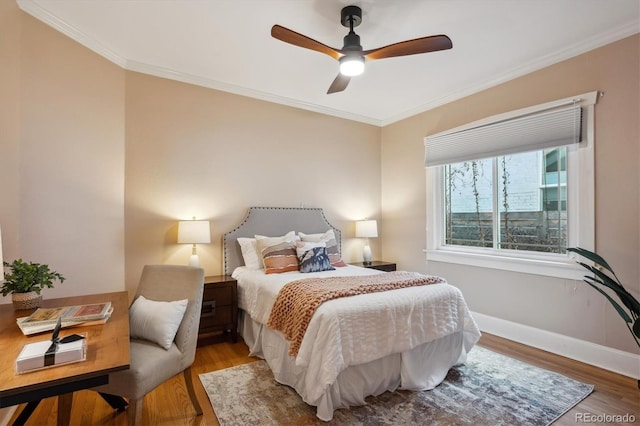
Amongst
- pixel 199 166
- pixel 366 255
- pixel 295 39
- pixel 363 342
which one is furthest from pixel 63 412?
pixel 366 255

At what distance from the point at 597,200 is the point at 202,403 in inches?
142

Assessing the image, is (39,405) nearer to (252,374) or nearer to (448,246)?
(252,374)

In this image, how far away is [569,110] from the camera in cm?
Result: 291

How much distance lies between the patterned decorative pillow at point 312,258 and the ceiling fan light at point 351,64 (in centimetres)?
177

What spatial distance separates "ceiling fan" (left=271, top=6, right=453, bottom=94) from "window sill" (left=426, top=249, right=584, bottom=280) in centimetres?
229

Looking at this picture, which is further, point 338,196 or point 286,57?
point 338,196

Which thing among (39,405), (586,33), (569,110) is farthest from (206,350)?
(586,33)

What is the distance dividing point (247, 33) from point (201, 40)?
17.7 inches

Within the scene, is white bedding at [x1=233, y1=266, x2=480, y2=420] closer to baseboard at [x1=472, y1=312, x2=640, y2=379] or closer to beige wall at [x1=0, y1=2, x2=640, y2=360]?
baseboard at [x1=472, y1=312, x2=640, y2=379]

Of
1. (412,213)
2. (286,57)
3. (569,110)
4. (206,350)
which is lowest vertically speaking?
(206,350)

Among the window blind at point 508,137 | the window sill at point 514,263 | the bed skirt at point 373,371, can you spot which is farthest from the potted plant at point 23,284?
the window blind at point 508,137

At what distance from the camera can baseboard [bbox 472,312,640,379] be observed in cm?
256

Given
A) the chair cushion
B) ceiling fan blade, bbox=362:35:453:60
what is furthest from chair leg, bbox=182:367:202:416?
ceiling fan blade, bbox=362:35:453:60

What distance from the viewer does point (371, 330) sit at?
7.04ft
